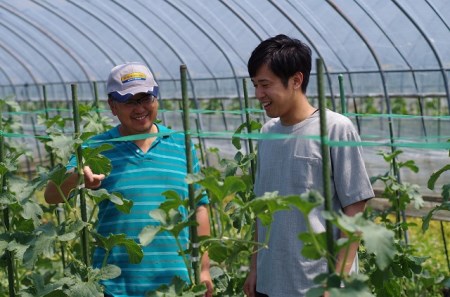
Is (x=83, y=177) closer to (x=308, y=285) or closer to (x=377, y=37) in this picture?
(x=308, y=285)

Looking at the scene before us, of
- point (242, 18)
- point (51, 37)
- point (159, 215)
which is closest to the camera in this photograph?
point (159, 215)

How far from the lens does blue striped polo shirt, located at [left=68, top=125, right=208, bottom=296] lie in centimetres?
307

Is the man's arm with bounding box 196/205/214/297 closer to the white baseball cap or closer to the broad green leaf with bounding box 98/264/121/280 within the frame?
the broad green leaf with bounding box 98/264/121/280

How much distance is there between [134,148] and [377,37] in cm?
548

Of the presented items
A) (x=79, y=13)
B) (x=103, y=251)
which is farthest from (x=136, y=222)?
(x=79, y=13)

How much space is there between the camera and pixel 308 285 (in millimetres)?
2693

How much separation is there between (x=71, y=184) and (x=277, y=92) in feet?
2.90

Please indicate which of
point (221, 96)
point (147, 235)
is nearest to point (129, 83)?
point (147, 235)

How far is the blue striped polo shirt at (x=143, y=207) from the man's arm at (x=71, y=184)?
87mm

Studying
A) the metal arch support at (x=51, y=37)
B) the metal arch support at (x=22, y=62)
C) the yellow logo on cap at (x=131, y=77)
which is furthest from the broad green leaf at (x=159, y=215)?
the metal arch support at (x=22, y=62)

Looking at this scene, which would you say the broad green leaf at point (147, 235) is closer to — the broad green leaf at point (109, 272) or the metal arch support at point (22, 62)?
the broad green leaf at point (109, 272)

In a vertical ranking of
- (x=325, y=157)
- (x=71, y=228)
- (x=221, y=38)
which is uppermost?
(x=221, y=38)

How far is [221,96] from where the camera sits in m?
10.7

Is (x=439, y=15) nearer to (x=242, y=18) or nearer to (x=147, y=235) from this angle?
(x=242, y=18)
